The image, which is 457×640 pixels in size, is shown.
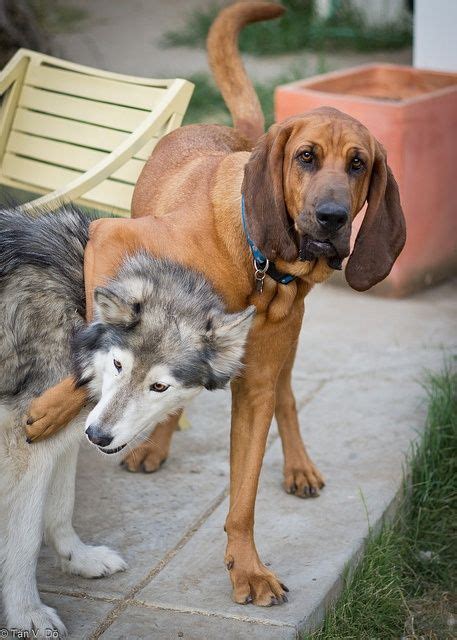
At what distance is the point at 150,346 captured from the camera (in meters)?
3.19

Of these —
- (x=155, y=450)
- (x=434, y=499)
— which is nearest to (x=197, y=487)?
(x=155, y=450)

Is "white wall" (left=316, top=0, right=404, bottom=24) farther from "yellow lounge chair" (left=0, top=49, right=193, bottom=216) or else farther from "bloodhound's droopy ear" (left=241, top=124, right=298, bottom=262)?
"bloodhound's droopy ear" (left=241, top=124, right=298, bottom=262)

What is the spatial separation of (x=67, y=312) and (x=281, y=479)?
4.77 feet

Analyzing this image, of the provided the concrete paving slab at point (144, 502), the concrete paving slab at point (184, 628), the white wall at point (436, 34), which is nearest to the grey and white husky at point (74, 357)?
the concrete paving slab at point (144, 502)

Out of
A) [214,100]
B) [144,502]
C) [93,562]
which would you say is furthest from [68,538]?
[214,100]

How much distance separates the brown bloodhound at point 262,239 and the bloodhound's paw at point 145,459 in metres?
0.80

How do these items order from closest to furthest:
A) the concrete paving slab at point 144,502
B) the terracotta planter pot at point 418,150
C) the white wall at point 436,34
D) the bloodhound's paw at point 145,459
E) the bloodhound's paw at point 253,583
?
the bloodhound's paw at point 253,583
the concrete paving slab at point 144,502
the bloodhound's paw at point 145,459
the terracotta planter pot at point 418,150
the white wall at point 436,34

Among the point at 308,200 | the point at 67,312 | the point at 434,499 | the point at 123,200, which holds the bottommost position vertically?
the point at 434,499

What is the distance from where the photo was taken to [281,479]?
14.7 feet

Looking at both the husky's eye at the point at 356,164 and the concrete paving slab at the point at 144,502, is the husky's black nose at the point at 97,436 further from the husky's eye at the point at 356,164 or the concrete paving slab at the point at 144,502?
the husky's eye at the point at 356,164

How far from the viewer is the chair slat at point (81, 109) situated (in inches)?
213

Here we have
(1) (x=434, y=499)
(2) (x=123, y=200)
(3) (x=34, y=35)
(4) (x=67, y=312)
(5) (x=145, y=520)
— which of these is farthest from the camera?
(3) (x=34, y=35)

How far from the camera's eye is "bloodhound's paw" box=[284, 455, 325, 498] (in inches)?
170

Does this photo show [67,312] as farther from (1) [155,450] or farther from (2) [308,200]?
(1) [155,450]
